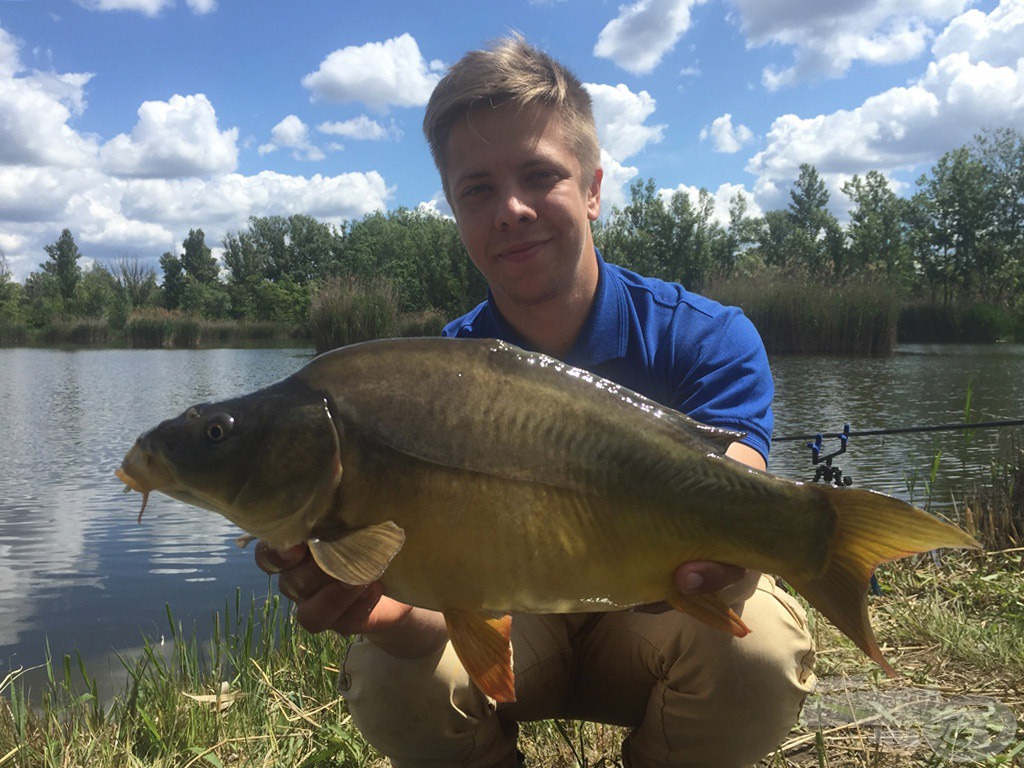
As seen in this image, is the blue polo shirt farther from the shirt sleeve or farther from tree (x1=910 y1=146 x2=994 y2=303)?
tree (x1=910 y1=146 x2=994 y2=303)

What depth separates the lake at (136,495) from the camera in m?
5.01

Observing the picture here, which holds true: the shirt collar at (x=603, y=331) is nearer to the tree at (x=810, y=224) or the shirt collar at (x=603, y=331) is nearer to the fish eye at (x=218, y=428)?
the fish eye at (x=218, y=428)

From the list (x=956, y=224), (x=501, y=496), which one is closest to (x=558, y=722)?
(x=501, y=496)

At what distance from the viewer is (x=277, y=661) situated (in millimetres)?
3455

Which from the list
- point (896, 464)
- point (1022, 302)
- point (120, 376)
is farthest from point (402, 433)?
point (1022, 302)

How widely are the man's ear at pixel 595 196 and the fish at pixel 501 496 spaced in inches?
46.0

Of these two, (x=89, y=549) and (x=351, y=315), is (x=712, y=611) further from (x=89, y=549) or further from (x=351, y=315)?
(x=351, y=315)

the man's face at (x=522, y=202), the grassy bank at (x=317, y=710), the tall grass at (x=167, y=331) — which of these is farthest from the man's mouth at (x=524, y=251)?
the tall grass at (x=167, y=331)

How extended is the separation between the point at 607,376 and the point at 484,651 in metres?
1.01

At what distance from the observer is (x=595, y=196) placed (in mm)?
2684

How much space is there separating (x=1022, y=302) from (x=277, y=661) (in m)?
40.2

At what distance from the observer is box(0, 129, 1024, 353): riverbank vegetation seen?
22.6m

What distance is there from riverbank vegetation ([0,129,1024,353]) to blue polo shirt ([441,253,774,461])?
1712cm

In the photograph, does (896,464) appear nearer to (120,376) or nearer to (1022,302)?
(120,376)
